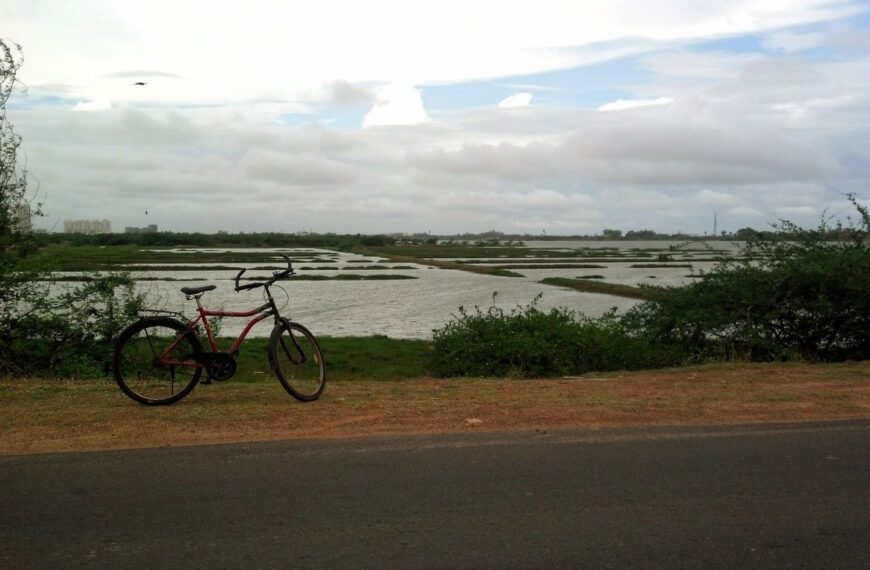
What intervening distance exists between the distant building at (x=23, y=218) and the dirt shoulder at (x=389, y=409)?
4593mm

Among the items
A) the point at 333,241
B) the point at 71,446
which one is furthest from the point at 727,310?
the point at 333,241

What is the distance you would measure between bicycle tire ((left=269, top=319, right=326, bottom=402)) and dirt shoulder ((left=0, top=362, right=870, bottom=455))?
171 mm

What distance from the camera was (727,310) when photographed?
17.0 meters

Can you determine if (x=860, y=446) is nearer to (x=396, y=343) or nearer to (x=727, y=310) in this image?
(x=727, y=310)

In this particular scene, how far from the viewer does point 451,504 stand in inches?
209

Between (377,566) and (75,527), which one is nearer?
(377,566)

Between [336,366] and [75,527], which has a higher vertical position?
[75,527]

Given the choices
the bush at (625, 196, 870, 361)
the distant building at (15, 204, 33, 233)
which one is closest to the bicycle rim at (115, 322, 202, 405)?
the distant building at (15, 204, 33, 233)

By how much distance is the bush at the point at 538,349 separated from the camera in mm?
15945

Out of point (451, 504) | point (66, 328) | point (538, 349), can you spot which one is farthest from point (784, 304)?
point (66, 328)

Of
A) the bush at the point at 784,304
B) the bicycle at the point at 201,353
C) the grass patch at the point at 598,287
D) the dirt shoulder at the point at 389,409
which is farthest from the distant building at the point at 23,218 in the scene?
the grass patch at the point at 598,287

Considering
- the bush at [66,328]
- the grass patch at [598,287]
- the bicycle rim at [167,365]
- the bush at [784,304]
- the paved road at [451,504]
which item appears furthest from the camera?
the grass patch at [598,287]

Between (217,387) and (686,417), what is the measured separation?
5626mm

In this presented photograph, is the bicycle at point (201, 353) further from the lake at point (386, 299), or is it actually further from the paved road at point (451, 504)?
the lake at point (386, 299)
